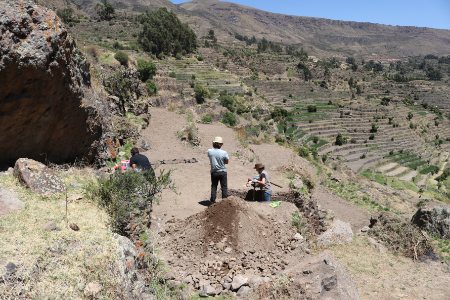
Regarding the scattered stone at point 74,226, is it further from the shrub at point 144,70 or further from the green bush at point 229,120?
the shrub at point 144,70

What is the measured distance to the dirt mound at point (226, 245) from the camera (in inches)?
174

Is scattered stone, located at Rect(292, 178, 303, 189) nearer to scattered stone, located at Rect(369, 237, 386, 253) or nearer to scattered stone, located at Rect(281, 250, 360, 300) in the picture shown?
scattered stone, located at Rect(369, 237, 386, 253)

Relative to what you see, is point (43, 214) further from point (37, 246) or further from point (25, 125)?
point (25, 125)

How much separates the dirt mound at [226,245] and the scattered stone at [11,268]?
2228 mm

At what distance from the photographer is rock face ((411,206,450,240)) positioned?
26.1 ft

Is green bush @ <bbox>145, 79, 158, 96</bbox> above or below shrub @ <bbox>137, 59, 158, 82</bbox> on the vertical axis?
below

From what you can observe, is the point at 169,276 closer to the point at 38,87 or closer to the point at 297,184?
the point at 38,87

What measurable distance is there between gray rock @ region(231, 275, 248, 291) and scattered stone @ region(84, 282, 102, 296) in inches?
76.3

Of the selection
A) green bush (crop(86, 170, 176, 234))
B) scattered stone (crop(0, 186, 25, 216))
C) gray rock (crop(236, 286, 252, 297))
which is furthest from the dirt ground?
scattered stone (crop(0, 186, 25, 216))

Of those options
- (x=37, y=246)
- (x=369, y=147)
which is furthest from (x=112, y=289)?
(x=369, y=147)

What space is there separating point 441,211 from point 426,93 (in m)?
100.0

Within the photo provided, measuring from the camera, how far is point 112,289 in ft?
9.49

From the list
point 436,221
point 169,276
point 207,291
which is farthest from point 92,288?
point 436,221

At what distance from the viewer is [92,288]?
2807 millimetres
